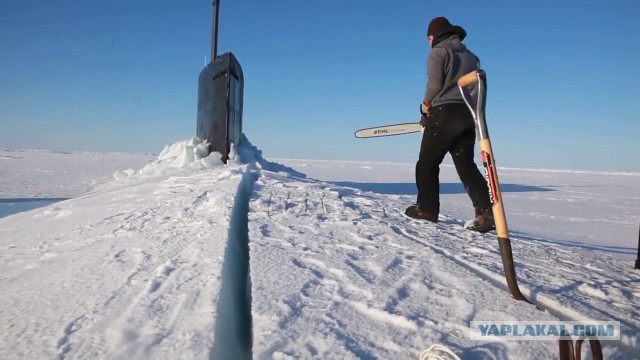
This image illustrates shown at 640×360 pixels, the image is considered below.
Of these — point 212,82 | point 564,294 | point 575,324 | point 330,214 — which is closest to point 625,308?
point 564,294

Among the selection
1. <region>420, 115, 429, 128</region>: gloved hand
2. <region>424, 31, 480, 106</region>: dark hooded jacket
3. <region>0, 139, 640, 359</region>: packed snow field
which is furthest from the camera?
<region>420, 115, 429, 128</region>: gloved hand

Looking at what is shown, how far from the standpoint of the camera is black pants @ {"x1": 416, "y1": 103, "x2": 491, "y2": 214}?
2.58 m

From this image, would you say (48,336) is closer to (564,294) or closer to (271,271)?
(271,271)

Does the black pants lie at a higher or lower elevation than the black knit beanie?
lower

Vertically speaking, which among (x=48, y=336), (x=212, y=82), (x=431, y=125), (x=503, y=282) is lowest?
(x=48, y=336)

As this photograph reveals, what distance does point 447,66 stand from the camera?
258 centimetres

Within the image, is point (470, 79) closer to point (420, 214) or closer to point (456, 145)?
point (456, 145)

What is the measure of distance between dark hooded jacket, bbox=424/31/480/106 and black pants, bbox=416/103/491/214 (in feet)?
0.27

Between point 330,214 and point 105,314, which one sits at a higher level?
point 330,214

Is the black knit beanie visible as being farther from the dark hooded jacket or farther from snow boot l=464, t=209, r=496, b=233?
snow boot l=464, t=209, r=496, b=233

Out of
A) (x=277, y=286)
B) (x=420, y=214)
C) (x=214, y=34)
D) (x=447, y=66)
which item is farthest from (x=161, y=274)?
(x=214, y=34)

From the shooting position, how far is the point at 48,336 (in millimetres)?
1163

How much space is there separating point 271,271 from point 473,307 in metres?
0.77

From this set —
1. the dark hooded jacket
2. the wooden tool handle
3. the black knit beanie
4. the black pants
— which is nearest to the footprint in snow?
the wooden tool handle
